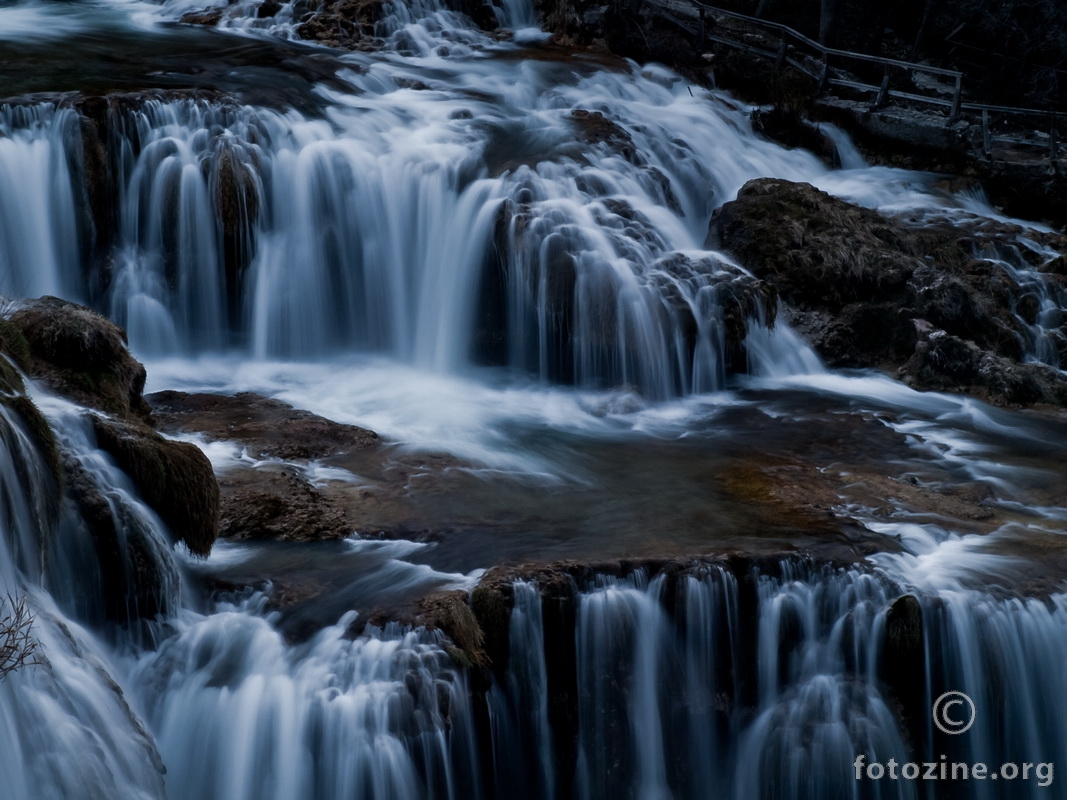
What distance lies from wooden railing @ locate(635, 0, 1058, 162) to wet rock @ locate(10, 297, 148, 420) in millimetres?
11992

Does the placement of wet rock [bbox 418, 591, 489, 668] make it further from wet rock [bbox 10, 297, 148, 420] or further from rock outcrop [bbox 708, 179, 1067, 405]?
rock outcrop [bbox 708, 179, 1067, 405]

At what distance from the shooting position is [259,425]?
8.70m

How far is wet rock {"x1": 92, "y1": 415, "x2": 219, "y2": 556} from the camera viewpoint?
20.6 feet

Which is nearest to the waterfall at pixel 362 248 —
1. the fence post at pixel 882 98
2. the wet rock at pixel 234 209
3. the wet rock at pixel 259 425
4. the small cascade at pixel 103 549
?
the wet rock at pixel 234 209

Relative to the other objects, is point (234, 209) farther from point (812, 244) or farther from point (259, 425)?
point (812, 244)

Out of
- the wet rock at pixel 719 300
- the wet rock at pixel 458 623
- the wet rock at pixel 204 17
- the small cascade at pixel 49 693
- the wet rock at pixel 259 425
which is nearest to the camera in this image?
the small cascade at pixel 49 693

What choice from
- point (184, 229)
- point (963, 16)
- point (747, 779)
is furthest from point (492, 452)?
point (963, 16)

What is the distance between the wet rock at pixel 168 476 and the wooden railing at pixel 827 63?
12122 mm

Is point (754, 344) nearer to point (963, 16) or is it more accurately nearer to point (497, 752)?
point (497, 752)

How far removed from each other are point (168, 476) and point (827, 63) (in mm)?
13486

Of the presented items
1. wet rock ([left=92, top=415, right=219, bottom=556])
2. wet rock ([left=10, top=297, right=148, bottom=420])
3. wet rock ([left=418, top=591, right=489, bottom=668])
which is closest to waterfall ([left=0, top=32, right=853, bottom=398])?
wet rock ([left=10, top=297, right=148, bottom=420])

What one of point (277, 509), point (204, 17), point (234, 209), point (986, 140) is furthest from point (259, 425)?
point (986, 140)

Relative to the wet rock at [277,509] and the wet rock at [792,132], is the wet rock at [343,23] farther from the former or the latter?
the wet rock at [277,509]

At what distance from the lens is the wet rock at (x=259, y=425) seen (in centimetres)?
827
